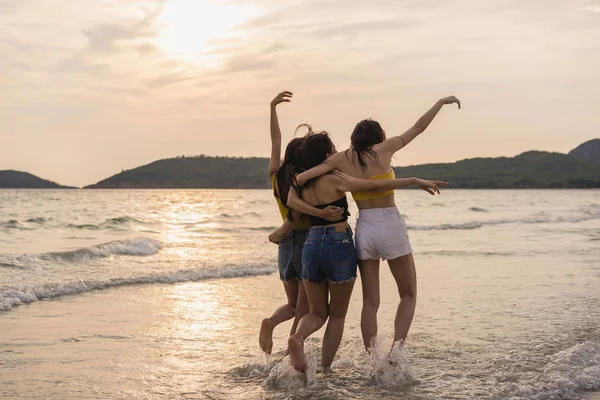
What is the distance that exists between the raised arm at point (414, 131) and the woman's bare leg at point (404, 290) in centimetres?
93

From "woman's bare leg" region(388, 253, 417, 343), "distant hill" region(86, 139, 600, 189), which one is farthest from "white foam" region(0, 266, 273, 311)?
"distant hill" region(86, 139, 600, 189)

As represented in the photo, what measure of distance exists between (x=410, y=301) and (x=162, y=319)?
147 inches

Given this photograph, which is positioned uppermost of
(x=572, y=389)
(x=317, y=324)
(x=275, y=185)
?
(x=275, y=185)

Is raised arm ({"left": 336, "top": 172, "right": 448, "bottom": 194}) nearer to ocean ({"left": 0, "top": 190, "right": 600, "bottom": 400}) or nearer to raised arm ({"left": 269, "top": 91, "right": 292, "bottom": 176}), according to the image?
raised arm ({"left": 269, "top": 91, "right": 292, "bottom": 176})

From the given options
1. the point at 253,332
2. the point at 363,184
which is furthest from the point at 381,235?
the point at 253,332

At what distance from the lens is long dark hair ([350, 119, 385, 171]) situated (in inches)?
239

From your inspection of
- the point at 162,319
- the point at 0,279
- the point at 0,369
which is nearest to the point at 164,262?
the point at 0,279

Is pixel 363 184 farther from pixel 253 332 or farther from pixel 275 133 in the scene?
pixel 253 332

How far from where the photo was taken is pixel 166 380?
612cm

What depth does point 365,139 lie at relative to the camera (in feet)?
20.0

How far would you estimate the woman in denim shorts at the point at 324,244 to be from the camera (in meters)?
5.86

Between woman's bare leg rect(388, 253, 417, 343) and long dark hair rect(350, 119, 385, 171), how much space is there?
0.89 meters

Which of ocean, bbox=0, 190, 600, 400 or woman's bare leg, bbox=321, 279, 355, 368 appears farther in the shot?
woman's bare leg, bbox=321, 279, 355, 368

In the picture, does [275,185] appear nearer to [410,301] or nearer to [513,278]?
[410,301]
